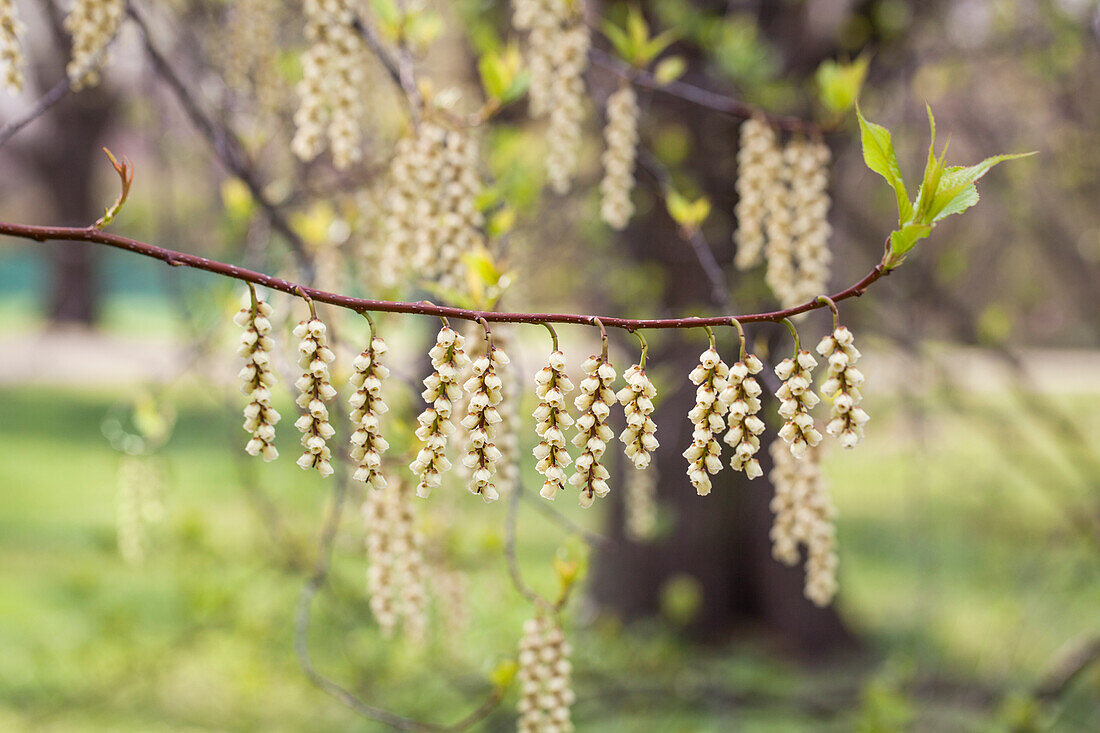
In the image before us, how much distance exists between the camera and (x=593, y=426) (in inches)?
40.6

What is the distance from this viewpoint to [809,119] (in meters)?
4.38

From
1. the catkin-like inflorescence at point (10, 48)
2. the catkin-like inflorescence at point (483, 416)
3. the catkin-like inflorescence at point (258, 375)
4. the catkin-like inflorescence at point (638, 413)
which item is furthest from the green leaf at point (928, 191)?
the catkin-like inflorescence at point (10, 48)

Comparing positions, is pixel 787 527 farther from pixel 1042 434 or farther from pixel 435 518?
pixel 1042 434

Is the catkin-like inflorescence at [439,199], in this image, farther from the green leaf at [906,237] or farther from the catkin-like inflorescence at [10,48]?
the green leaf at [906,237]

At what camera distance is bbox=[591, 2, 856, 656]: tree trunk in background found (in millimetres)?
4855

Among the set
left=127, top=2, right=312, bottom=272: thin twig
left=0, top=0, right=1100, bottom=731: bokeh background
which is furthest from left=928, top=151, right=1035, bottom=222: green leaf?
left=127, top=2, right=312, bottom=272: thin twig

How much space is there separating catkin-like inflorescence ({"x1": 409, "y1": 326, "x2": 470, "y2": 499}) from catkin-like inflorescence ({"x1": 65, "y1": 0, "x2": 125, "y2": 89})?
3.82 feet

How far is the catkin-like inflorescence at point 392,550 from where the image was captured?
1716 millimetres

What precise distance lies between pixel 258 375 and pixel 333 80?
93 centimetres

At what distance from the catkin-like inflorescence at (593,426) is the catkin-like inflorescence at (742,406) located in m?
0.13

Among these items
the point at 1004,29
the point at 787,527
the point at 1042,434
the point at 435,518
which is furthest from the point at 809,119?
the point at 1042,434

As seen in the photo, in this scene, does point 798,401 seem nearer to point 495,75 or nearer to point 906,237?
point 906,237

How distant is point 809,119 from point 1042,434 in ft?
27.3

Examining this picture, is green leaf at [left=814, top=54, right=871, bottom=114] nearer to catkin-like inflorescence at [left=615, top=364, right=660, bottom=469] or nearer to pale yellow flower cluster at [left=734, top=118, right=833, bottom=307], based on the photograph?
pale yellow flower cluster at [left=734, top=118, right=833, bottom=307]
